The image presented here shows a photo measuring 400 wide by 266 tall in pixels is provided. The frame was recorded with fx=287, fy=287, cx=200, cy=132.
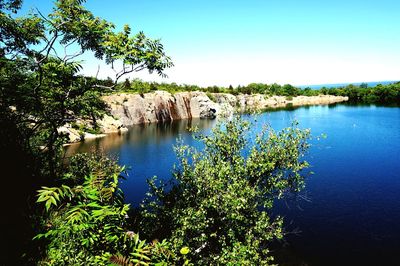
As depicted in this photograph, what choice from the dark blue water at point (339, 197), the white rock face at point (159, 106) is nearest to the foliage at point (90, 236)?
the dark blue water at point (339, 197)

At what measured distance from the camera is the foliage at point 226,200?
52.3ft

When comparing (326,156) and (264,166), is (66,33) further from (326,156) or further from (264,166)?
(326,156)

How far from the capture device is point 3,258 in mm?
7801

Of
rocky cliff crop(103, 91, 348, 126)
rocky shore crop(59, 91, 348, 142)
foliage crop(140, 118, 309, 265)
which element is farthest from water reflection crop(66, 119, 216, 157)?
foliage crop(140, 118, 309, 265)

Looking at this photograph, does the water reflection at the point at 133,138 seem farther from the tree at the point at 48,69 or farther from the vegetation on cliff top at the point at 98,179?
the tree at the point at 48,69

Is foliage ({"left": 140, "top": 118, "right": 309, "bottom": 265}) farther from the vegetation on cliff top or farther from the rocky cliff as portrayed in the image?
the rocky cliff

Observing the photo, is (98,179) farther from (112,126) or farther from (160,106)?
(160,106)

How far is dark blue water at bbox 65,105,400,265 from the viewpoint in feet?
90.9

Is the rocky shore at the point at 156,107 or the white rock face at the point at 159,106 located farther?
the white rock face at the point at 159,106

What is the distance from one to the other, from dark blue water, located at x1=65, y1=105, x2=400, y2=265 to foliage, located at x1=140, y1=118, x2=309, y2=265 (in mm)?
2749

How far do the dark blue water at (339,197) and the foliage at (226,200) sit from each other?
2.75m

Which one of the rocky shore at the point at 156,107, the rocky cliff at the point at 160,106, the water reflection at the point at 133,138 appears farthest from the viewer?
the rocky cliff at the point at 160,106

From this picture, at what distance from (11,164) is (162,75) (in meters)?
8.56

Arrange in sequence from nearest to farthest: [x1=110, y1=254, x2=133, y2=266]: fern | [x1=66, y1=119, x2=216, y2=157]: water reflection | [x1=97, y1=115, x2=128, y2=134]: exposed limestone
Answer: [x1=110, y1=254, x2=133, y2=266]: fern < [x1=66, y1=119, x2=216, y2=157]: water reflection < [x1=97, y1=115, x2=128, y2=134]: exposed limestone
